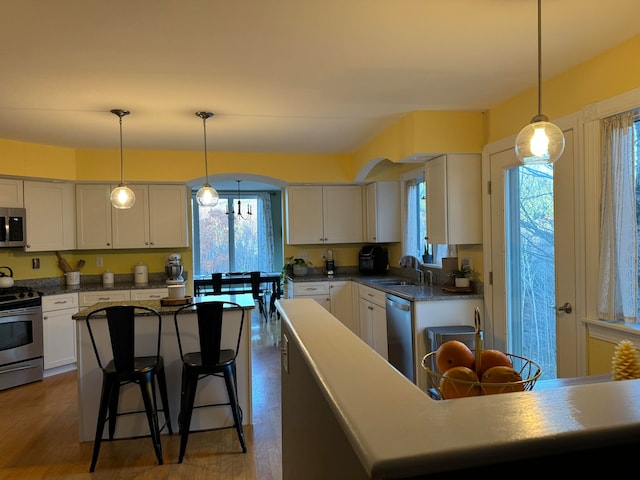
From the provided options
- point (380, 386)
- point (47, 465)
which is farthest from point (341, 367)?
point (47, 465)

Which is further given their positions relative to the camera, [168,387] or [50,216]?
[50,216]

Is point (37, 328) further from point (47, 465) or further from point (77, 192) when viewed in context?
point (47, 465)

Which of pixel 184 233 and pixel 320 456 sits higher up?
pixel 184 233

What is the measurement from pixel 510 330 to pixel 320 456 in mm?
2544

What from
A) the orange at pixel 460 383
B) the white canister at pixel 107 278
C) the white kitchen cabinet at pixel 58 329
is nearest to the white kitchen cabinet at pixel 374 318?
the white canister at pixel 107 278

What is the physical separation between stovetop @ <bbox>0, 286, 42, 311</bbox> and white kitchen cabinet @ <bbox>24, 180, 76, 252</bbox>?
46cm

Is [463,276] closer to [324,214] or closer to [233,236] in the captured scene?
[324,214]

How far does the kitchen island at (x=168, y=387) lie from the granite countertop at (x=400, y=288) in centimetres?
136

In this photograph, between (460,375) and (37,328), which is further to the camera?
(37,328)

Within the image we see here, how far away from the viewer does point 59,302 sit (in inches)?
179

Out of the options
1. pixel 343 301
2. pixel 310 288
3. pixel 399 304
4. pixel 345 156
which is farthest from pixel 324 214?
pixel 399 304

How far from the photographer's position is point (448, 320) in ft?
11.7

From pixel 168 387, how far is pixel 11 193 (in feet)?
9.38

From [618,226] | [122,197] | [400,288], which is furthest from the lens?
[400,288]
